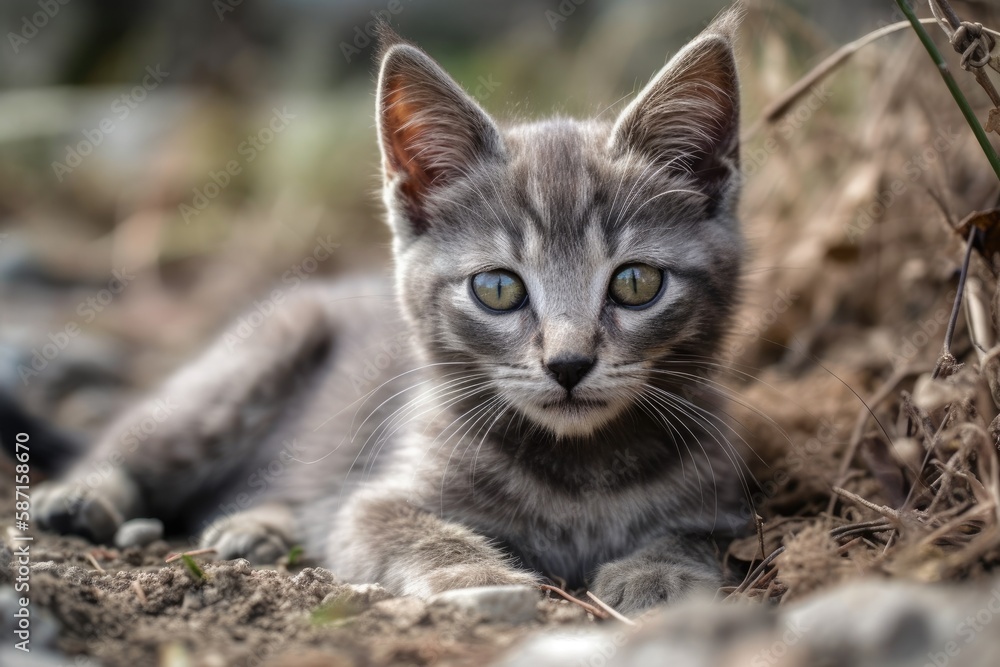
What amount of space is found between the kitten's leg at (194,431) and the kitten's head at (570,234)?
1074 millimetres

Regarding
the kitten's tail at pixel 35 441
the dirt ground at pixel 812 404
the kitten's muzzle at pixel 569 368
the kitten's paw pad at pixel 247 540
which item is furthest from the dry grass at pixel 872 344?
the kitten's tail at pixel 35 441

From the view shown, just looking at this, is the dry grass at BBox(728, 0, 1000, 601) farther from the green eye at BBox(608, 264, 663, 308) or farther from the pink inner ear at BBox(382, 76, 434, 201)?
the pink inner ear at BBox(382, 76, 434, 201)

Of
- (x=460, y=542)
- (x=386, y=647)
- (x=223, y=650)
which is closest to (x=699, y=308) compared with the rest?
(x=460, y=542)

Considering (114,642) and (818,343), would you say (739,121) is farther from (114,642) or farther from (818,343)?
(114,642)

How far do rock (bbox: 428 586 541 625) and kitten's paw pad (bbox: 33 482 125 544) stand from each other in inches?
58.1

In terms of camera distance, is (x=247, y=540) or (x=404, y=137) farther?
(x=247, y=540)

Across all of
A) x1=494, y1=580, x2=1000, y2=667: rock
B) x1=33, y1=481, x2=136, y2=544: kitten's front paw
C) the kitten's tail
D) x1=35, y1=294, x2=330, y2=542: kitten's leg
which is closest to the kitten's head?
x1=494, y1=580, x2=1000, y2=667: rock

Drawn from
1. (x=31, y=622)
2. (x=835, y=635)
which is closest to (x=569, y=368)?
(x=835, y=635)

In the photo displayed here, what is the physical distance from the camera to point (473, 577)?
2.11 m

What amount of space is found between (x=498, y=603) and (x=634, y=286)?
90 cm

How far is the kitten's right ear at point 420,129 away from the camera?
2.46m

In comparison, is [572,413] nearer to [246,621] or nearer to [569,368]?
[569,368]

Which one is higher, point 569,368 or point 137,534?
point 569,368

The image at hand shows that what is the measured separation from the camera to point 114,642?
68.4 inches
